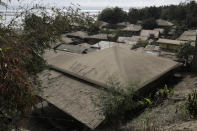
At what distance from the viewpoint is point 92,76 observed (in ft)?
28.3

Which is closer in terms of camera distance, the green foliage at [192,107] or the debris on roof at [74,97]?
the green foliage at [192,107]

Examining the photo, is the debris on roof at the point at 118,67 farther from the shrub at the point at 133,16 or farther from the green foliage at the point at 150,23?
the shrub at the point at 133,16

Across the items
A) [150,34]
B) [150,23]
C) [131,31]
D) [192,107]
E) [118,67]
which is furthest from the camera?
[150,23]

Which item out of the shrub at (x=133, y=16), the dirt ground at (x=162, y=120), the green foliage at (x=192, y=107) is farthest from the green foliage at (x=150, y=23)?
the green foliage at (x=192, y=107)

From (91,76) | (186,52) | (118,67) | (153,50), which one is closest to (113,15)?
(153,50)

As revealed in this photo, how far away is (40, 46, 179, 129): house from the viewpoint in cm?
692

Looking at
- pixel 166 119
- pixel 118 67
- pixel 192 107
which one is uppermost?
pixel 118 67

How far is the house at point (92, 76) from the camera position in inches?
272

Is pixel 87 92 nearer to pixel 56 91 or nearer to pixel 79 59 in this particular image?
pixel 56 91

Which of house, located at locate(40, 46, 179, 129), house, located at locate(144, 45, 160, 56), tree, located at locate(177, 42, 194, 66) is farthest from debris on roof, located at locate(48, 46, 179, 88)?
house, located at locate(144, 45, 160, 56)

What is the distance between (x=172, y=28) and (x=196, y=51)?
2832 cm

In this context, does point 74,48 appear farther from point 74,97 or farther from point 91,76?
point 74,97

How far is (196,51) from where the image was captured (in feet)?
40.0

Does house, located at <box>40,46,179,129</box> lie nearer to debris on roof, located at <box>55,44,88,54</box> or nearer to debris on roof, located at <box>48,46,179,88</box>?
debris on roof, located at <box>48,46,179,88</box>
